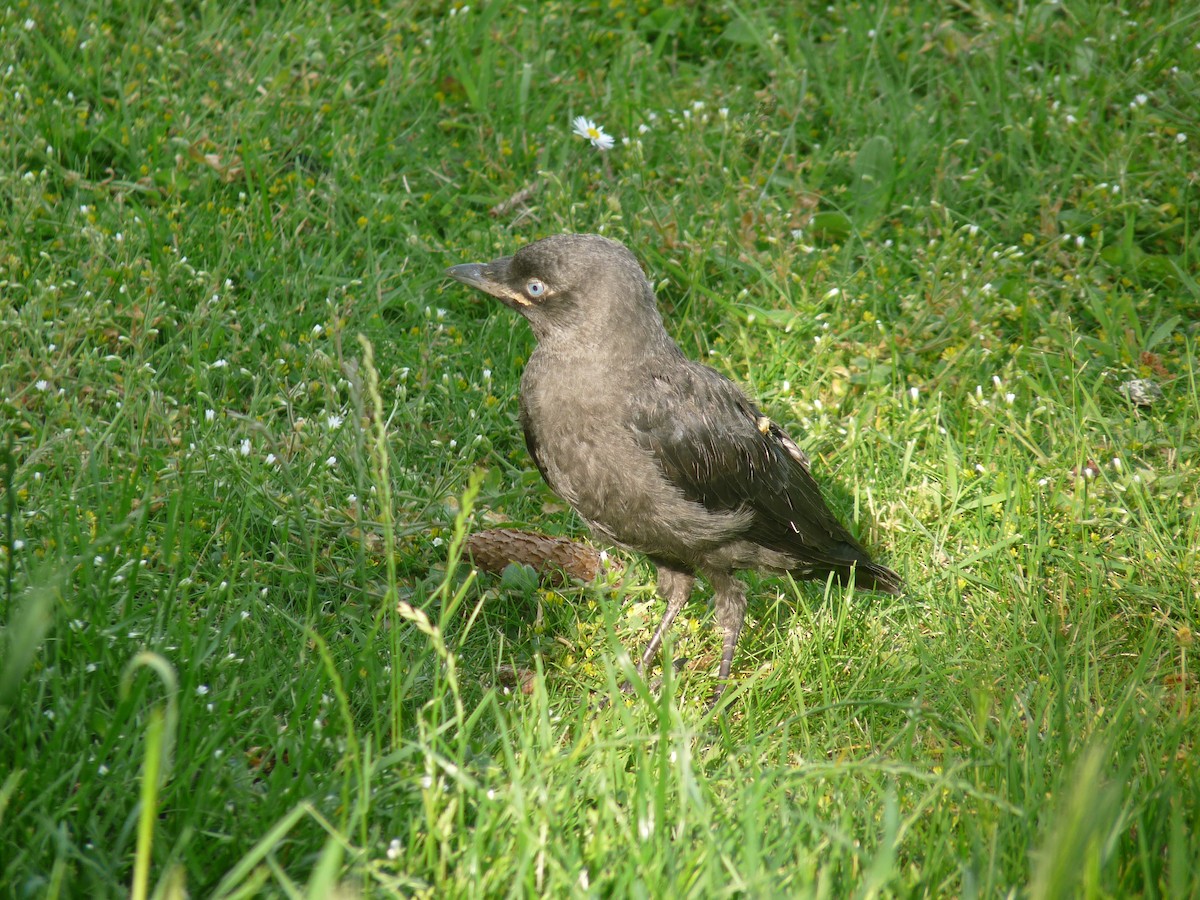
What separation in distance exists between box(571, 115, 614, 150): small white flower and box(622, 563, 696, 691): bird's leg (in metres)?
2.51

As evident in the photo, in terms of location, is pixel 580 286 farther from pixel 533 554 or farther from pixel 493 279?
pixel 533 554

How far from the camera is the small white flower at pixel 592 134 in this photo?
251 inches

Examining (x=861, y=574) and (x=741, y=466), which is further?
(x=861, y=574)

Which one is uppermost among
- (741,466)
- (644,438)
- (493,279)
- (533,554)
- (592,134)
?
(592,134)

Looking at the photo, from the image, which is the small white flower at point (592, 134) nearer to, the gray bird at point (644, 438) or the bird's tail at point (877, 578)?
the gray bird at point (644, 438)

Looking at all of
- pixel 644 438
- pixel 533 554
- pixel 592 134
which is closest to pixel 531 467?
pixel 533 554

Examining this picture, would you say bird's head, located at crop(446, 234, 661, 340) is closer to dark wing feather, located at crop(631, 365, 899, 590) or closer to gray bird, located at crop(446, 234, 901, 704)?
gray bird, located at crop(446, 234, 901, 704)

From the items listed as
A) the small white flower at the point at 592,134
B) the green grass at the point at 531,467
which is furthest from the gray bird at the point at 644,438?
the small white flower at the point at 592,134

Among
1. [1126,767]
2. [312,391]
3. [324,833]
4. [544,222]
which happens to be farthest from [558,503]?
[1126,767]

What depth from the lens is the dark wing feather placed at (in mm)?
4516

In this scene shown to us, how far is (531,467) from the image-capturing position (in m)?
5.52

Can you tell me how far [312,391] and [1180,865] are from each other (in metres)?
3.80

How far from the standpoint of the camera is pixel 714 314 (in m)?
6.12

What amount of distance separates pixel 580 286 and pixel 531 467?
122 cm
